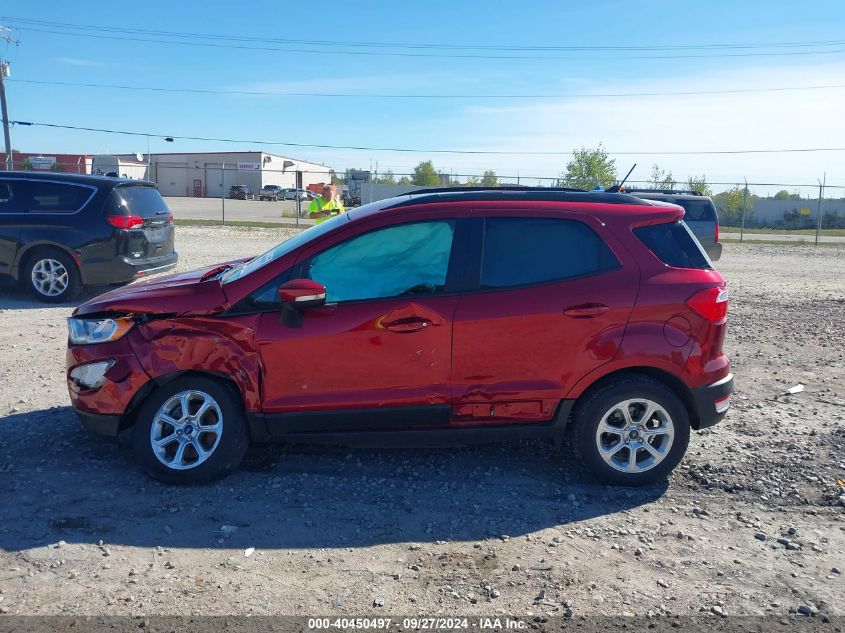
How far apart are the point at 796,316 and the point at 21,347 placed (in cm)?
980

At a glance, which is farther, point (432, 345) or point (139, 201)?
point (139, 201)

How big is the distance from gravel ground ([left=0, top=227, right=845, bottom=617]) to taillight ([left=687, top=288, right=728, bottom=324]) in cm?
109

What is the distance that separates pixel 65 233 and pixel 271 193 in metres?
55.9

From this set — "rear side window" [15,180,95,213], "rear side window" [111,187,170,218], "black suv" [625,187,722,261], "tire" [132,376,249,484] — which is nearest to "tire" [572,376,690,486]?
"tire" [132,376,249,484]

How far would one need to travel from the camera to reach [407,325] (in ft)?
15.1

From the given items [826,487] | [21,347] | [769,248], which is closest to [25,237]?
[21,347]

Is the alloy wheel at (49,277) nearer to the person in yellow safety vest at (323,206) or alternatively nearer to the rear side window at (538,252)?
the person in yellow safety vest at (323,206)

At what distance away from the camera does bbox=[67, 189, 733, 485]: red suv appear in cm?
462

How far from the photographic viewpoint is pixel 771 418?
6137 mm

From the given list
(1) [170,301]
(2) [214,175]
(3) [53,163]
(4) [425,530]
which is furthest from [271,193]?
(4) [425,530]

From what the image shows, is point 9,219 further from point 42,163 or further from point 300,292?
point 42,163

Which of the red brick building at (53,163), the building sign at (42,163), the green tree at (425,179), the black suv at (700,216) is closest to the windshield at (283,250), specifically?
the black suv at (700,216)

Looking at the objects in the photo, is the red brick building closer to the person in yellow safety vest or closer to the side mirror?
the person in yellow safety vest

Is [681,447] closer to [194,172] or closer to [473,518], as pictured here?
[473,518]
